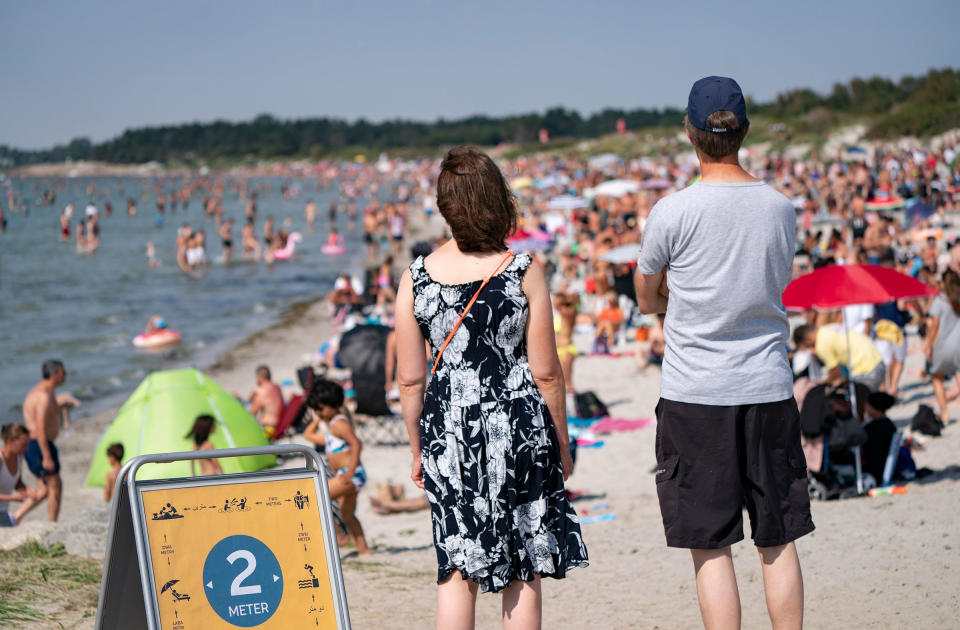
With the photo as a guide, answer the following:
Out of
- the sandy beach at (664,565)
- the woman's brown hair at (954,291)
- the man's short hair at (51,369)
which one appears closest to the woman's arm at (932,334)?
the woman's brown hair at (954,291)

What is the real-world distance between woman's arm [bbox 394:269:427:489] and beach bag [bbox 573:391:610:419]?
7412 mm

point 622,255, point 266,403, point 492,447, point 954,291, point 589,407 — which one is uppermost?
point 492,447

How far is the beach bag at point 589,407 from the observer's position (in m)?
9.94

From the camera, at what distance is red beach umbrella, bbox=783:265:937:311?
213 inches

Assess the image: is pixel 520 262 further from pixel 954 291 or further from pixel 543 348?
pixel 954 291

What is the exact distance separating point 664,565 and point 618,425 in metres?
4.93

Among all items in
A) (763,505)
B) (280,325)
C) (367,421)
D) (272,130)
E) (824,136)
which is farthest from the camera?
(272,130)

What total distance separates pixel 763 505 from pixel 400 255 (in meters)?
29.8

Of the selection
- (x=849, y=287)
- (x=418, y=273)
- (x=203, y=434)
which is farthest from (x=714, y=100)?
(x=203, y=434)

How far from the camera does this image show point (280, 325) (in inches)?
813

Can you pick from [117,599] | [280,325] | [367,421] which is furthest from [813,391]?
[280,325]

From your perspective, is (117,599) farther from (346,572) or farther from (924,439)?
(924,439)

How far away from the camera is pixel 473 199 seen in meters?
2.58

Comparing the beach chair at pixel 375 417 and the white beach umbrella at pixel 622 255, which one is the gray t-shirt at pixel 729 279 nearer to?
the beach chair at pixel 375 417
